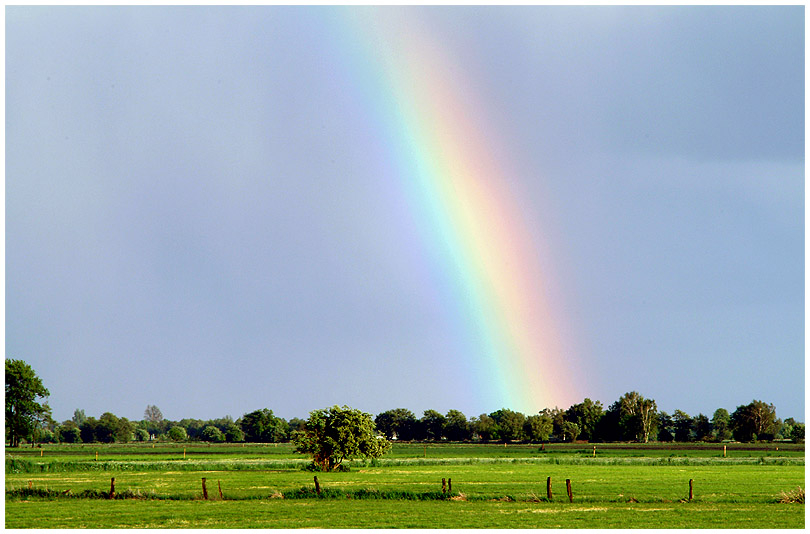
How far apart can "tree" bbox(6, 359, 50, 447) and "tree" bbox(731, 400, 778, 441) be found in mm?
147829

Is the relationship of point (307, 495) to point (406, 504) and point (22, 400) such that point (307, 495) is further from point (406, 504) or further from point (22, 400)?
point (22, 400)

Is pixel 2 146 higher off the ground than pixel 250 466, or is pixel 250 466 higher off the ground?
pixel 2 146

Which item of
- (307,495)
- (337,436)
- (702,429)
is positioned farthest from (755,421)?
(307,495)

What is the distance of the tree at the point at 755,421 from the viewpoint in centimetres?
18075

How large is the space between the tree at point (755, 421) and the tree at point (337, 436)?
14259cm

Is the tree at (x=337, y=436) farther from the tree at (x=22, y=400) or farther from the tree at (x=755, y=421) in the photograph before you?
the tree at (x=755, y=421)

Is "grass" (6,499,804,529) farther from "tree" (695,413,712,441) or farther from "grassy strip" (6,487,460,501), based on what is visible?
"tree" (695,413,712,441)

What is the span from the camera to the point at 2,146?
137 feet

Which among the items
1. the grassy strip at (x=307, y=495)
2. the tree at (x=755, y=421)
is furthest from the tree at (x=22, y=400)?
the tree at (x=755, y=421)

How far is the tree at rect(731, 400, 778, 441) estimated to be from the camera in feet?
593

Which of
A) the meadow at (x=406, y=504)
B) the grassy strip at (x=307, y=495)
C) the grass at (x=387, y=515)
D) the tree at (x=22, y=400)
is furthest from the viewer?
the tree at (x=22, y=400)

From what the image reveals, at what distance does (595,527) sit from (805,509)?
37.6 ft

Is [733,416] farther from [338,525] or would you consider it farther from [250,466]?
[338,525]

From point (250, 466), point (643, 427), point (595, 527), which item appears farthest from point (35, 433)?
point (643, 427)
